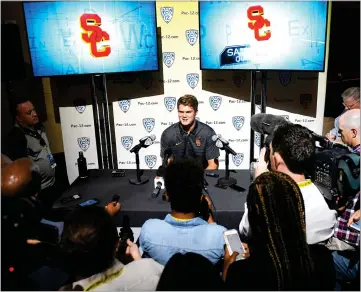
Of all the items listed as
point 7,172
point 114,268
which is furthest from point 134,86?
point 114,268

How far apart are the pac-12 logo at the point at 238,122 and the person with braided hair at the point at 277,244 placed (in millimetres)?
3038

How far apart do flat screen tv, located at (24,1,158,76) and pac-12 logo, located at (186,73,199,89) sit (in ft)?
2.07

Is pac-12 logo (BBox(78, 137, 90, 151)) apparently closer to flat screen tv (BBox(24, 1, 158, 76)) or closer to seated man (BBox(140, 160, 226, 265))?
flat screen tv (BBox(24, 1, 158, 76))

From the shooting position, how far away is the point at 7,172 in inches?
67.9

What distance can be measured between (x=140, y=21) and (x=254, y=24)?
117cm

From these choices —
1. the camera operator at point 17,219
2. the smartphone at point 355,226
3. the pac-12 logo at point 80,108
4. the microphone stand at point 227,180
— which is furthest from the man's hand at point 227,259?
the pac-12 logo at point 80,108

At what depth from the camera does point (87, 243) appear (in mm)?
1376

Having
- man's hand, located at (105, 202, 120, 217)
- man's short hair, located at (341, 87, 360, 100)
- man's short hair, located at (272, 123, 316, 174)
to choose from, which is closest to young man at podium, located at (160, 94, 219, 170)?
man's hand, located at (105, 202, 120, 217)

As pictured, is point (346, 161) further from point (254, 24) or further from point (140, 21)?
point (140, 21)

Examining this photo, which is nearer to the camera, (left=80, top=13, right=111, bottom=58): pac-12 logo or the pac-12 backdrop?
(left=80, top=13, right=111, bottom=58): pac-12 logo

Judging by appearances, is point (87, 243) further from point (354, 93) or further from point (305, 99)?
point (305, 99)

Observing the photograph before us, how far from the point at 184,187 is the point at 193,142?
187 cm

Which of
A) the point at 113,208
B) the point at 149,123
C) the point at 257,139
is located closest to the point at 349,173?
the point at 113,208

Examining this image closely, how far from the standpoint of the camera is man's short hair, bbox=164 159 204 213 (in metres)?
1.79
